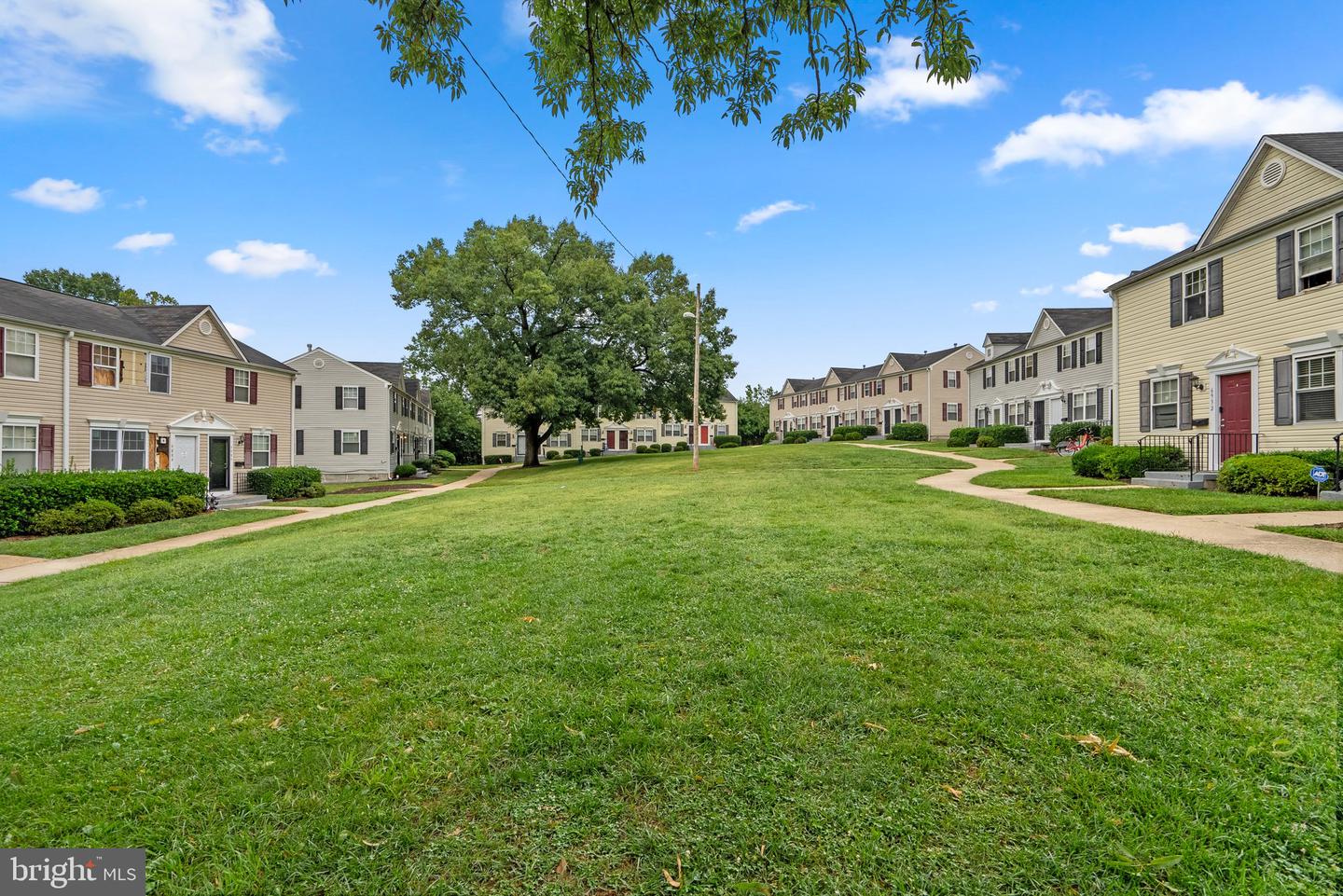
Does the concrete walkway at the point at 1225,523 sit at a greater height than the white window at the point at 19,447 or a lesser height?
lesser

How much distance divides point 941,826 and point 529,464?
3330 centimetres

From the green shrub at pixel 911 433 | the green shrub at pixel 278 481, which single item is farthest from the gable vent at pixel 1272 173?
the green shrub at pixel 278 481

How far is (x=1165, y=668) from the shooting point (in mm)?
3529

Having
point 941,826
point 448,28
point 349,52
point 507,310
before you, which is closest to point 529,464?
point 507,310

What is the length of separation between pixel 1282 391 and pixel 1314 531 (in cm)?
822

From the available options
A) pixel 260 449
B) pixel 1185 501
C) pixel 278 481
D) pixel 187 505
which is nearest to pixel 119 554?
pixel 187 505

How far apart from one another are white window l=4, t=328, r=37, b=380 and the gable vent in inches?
1250

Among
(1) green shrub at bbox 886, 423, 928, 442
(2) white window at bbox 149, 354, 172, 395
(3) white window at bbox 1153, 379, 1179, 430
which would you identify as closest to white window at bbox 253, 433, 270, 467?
(2) white window at bbox 149, 354, 172, 395

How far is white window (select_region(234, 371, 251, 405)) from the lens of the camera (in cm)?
2195

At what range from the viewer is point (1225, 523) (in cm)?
802

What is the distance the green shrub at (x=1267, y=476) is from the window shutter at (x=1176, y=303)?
17.3 ft

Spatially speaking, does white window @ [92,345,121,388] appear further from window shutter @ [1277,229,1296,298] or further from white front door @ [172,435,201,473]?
window shutter @ [1277,229,1296,298]

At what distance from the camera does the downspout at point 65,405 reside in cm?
1656

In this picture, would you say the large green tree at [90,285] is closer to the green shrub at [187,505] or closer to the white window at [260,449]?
the white window at [260,449]
